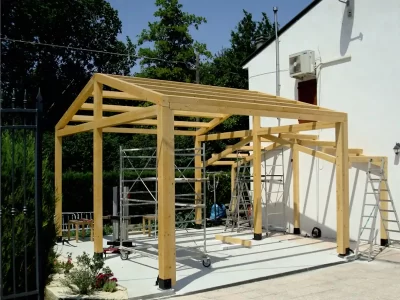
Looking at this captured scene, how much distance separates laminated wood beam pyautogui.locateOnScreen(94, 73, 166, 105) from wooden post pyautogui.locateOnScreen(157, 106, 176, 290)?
22cm

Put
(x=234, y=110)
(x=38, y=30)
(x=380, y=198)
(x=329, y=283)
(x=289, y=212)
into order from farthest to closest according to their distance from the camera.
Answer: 1. (x=38, y=30)
2. (x=289, y=212)
3. (x=380, y=198)
4. (x=234, y=110)
5. (x=329, y=283)

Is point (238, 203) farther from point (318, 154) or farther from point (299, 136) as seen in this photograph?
point (318, 154)

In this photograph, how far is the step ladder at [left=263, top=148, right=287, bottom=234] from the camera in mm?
13438

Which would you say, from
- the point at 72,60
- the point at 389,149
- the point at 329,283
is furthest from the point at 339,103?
the point at 72,60

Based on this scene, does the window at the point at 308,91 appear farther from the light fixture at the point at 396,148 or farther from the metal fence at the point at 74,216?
the metal fence at the point at 74,216

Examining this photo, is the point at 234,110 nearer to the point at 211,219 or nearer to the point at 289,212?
the point at 289,212

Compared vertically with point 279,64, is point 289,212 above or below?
below

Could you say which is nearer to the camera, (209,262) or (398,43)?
(209,262)

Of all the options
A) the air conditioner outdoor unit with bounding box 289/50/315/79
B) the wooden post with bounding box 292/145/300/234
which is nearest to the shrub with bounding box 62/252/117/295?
the wooden post with bounding box 292/145/300/234

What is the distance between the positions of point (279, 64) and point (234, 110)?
20.9ft

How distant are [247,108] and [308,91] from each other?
5400 mm

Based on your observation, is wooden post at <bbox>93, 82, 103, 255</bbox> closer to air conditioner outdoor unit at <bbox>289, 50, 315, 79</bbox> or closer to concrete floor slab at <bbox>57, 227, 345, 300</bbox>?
concrete floor slab at <bbox>57, 227, 345, 300</bbox>

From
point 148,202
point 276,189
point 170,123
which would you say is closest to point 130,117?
point 170,123

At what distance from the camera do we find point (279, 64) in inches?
549
